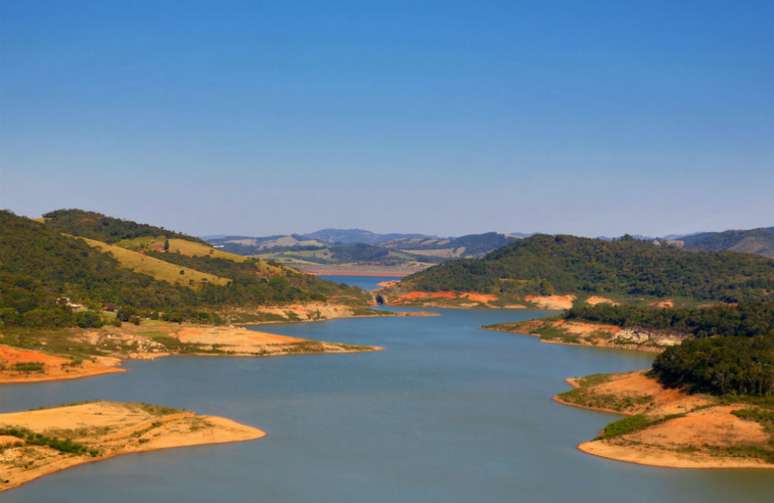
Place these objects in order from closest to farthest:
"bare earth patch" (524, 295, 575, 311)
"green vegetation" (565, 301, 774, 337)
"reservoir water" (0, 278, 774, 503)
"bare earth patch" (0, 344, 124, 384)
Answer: "reservoir water" (0, 278, 774, 503)
"bare earth patch" (0, 344, 124, 384)
"green vegetation" (565, 301, 774, 337)
"bare earth patch" (524, 295, 575, 311)

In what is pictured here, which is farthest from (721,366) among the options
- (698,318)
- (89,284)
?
(89,284)

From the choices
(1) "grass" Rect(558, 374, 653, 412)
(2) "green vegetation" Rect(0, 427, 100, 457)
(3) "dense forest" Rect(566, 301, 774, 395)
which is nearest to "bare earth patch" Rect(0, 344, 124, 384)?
(2) "green vegetation" Rect(0, 427, 100, 457)

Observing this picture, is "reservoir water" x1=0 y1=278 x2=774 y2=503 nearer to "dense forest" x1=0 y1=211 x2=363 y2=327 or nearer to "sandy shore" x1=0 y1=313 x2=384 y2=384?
"sandy shore" x1=0 y1=313 x2=384 y2=384

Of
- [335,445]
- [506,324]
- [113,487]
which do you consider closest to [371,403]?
[335,445]

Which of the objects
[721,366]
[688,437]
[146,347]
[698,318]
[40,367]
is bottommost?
[688,437]

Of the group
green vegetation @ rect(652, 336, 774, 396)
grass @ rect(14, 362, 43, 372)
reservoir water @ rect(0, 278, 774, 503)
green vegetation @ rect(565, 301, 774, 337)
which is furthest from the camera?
green vegetation @ rect(565, 301, 774, 337)

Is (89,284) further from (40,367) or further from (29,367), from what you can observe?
(29,367)
